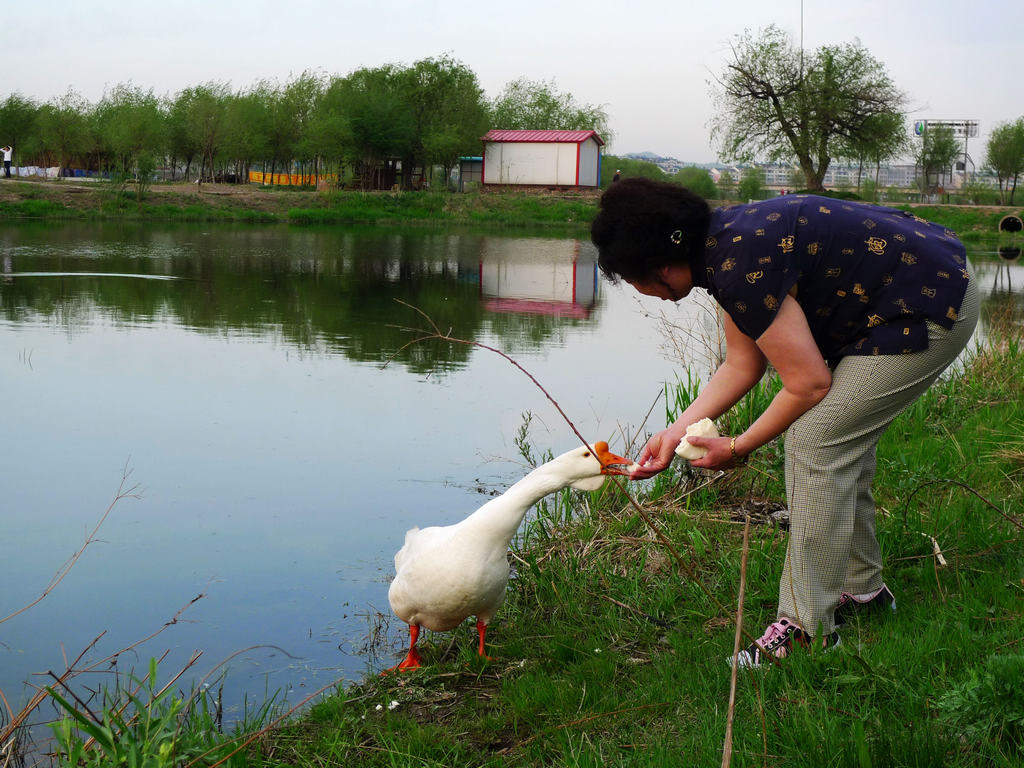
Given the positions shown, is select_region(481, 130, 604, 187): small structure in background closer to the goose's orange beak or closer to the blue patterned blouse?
the goose's orange beak

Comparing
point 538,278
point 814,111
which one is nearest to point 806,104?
point 814,111

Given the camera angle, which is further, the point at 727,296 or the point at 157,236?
the point at 157,236

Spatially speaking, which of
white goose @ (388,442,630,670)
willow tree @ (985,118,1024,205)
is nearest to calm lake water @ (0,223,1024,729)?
white goose @ (388,442,630,670)

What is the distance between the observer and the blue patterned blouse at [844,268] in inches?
122

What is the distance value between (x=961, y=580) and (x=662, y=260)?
6.21 feet

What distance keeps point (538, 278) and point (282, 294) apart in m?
7.17

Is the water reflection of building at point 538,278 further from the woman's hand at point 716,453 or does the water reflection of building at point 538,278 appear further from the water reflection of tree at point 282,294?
Result: the woman's hand at point 716,453

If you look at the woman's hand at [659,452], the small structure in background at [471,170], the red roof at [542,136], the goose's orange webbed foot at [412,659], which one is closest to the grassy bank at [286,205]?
the red roof at [542,136]

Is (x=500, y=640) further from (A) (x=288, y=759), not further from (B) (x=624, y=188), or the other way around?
(B) (x=624, y=188)

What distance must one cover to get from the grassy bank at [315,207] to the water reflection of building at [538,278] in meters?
8.67

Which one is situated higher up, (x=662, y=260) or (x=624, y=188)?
(x=624, y=188)

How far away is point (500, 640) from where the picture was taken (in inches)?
180

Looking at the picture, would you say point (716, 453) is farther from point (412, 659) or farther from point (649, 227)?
point (412, 659)

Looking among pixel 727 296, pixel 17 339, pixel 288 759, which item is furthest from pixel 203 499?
pixel 17 339
